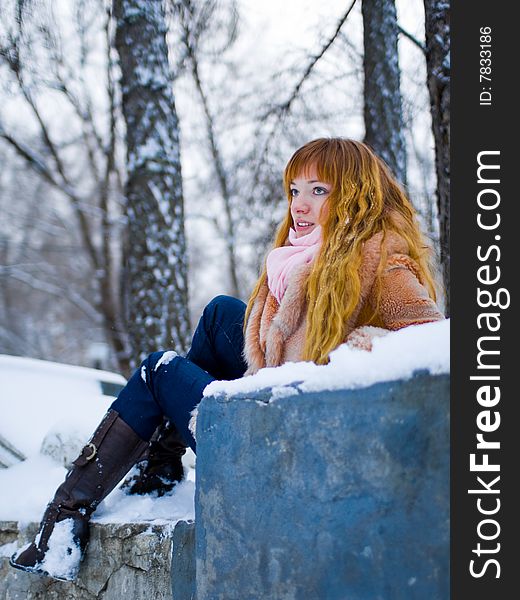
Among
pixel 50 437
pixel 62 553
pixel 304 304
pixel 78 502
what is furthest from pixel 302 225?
pixel 50 437

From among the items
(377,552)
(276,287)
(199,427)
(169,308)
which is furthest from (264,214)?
(377,552)

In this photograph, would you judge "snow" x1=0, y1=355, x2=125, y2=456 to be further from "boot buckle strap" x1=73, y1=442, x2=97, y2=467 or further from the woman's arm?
the woman's arm

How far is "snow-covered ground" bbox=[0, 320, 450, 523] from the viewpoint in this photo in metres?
1.56

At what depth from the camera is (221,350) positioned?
254 cm

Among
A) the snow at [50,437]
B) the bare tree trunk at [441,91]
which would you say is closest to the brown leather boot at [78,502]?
the snow at [50,437]

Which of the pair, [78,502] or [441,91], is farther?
[441,91]

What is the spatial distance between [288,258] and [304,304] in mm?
211

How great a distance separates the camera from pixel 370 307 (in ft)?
6.46

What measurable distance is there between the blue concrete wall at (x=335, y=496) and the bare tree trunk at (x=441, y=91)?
6.40ft

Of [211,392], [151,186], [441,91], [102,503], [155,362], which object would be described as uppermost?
[151,186]

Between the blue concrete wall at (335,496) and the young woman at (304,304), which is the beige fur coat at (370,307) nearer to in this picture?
the young woman at (304,304)

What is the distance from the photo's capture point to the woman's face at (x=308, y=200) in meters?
2.25

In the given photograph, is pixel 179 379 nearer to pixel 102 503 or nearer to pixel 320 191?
pixel 102 503

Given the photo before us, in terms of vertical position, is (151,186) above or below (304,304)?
above
